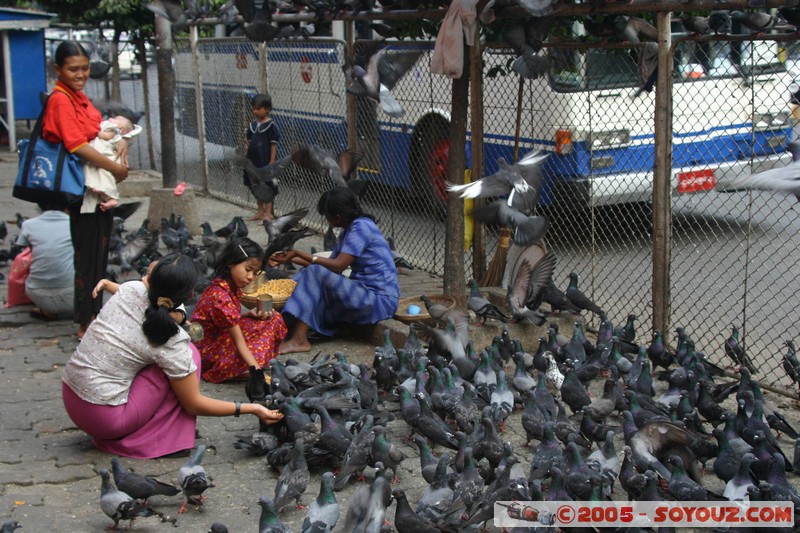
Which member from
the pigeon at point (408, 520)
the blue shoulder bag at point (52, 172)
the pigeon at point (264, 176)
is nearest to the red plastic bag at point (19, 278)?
the blue shoulder bag at point (52, 172)

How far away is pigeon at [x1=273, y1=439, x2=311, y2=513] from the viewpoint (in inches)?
171

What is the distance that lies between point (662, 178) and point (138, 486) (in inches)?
147

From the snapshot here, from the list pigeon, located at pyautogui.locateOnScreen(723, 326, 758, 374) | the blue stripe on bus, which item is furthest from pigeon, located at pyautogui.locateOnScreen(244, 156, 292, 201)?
pigeon, located at pyautogui.locateOnScreen(723, 326, 758, 374)

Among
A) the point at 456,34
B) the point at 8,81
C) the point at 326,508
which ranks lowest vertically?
the point at 326,508

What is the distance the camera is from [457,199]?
6879 mm

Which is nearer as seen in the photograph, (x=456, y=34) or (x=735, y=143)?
(x=456, y=34)

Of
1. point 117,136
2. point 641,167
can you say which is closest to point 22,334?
point 117,136

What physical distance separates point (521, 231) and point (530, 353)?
1003mm

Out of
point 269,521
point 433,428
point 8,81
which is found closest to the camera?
point 269,521

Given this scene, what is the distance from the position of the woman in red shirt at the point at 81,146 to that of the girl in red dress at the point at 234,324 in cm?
110

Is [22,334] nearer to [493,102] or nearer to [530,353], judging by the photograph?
[530,353]

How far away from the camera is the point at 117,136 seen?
21.9 feet

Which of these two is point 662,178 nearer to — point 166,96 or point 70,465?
point 70,465

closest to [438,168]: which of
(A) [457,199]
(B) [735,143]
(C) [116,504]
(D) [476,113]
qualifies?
(D) [476,113]
